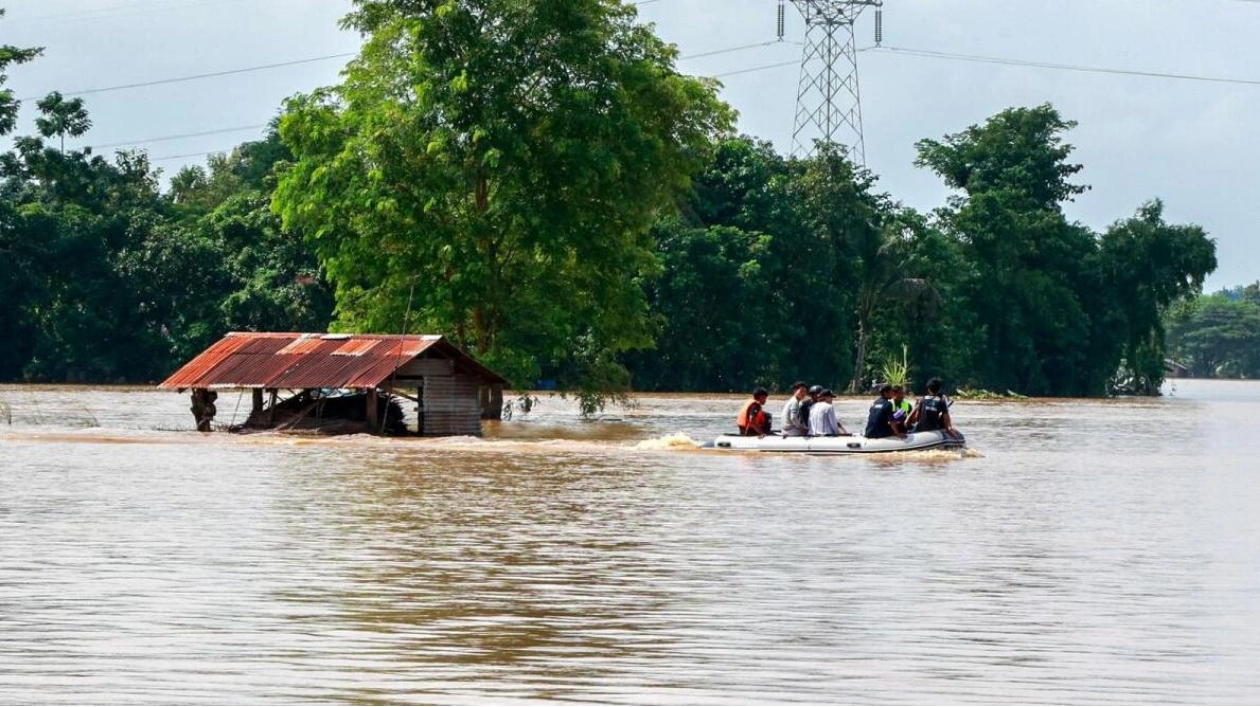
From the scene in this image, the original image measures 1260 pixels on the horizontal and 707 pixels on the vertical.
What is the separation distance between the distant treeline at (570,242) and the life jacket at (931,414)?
13.8 m

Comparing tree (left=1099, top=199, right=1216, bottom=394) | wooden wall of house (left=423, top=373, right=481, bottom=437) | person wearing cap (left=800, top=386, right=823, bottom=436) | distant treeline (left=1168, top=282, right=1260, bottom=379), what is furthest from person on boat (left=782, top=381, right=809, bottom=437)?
distant treeline (left=1168, top=282, right=1260, bottom=379)

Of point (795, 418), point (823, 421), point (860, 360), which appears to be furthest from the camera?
point (860, 360)

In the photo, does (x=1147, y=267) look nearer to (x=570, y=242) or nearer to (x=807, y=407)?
(x=570, y=242)

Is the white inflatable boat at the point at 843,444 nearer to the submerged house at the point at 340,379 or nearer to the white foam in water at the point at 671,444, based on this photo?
the white foam in water at the point at 671,444

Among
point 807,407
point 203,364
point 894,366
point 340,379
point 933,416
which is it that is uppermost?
point 894,366

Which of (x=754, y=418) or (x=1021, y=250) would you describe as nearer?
(x=754, y=418)

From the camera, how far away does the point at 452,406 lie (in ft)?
140

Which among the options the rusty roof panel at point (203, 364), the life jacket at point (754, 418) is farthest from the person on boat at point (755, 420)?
the rusty roof panel at point (203, 364)

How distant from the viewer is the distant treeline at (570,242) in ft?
163

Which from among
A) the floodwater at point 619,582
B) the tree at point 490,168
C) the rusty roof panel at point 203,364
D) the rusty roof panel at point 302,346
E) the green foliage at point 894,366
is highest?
the tree at point 490,168

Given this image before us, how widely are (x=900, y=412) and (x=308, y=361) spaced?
1219cm

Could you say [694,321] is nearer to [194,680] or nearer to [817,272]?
[817,272]

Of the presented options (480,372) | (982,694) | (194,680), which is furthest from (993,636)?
(480,372)

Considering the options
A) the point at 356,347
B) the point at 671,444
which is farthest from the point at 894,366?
the point at 356,347
